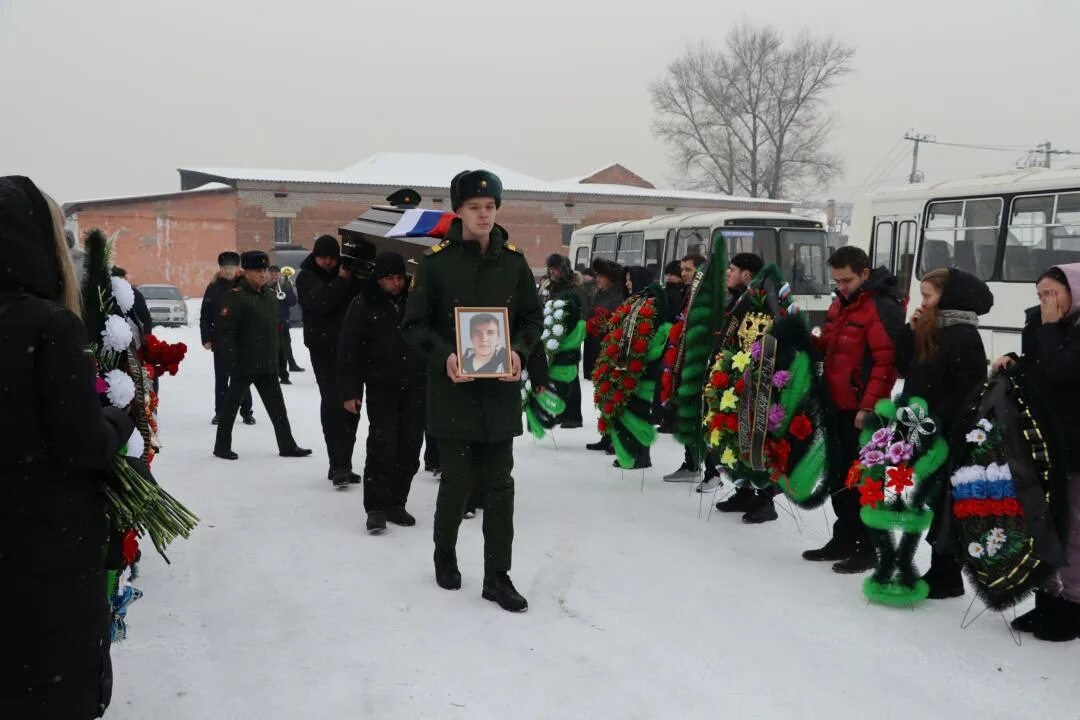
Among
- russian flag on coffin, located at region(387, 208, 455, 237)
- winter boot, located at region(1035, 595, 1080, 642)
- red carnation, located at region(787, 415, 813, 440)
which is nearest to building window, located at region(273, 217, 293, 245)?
russian flag on coffin, located at region(387, 208, 455, 237)

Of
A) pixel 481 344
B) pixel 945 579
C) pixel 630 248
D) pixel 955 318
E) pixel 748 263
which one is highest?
pixel 630 248

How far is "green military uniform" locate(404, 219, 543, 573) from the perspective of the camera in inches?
179

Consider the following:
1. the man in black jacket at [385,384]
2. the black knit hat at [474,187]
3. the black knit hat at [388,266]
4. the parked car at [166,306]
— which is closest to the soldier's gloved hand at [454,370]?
the black knit hat at [474,187]

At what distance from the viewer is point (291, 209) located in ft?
142

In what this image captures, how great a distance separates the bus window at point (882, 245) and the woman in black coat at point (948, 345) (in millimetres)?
11763

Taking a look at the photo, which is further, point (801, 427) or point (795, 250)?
point (795, 250)

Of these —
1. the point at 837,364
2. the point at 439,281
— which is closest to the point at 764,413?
the point at 837,364

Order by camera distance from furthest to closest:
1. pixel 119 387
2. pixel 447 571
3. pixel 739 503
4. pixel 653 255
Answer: pixel 653 255, pixel 739 503, pixel 447 571, pixel 119 387

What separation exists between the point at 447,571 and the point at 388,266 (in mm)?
2198

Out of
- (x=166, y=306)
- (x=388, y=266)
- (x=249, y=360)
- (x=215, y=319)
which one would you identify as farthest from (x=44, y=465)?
(x=166, y=306)

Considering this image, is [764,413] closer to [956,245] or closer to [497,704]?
[497,704]

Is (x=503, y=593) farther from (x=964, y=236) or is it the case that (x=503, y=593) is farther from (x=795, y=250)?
(x=795, y=250)

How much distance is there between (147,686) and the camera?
370 cm

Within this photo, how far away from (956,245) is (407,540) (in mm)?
11937
